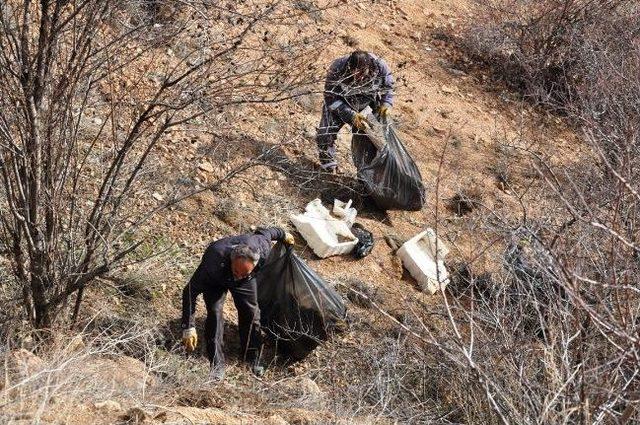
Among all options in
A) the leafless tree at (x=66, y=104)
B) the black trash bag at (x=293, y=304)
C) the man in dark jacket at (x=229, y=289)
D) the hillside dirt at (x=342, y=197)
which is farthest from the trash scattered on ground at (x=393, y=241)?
the leafless tree at (x=66, y=104)

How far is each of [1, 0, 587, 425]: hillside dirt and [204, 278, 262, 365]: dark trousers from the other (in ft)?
0.50

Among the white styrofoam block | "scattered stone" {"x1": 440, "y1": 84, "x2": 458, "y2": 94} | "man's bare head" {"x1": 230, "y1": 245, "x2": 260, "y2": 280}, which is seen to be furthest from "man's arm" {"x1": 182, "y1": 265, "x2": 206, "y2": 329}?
"scattered stone" {"x1": 440, "y1": 84, "x2": 458, "y2": 94}

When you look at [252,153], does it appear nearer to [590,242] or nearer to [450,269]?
[450,269]

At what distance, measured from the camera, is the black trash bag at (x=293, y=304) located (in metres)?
5.17

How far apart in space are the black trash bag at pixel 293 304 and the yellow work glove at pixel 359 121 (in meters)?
1.39

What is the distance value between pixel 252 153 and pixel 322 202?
747 mm

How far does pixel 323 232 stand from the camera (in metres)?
6.04

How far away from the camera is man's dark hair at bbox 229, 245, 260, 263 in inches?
183

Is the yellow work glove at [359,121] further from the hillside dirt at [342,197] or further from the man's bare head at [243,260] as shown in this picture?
the man's bare head at [243,260]

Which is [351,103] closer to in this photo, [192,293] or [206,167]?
[206,167]

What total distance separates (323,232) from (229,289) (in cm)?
126

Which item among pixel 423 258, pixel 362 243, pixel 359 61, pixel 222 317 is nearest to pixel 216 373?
pixel 222 317

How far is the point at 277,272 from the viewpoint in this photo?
5215 mm

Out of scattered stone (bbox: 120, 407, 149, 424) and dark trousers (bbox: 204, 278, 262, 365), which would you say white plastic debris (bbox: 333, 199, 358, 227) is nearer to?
dark trousers (bbox: 204, 278, 262, 365)
